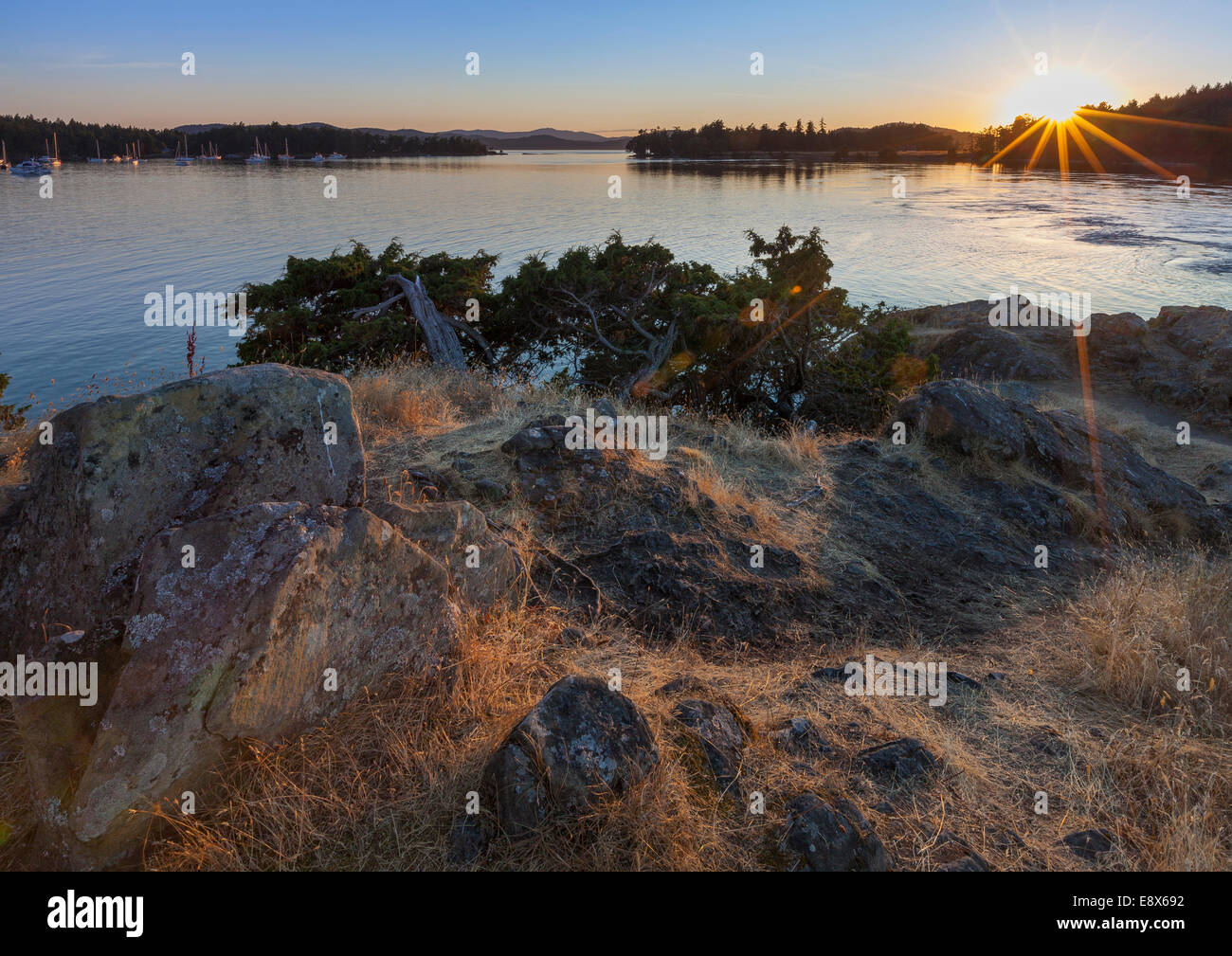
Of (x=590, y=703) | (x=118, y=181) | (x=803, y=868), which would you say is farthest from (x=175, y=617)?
(x=118, y=181)

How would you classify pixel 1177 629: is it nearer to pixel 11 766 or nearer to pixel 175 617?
pixel 175 617

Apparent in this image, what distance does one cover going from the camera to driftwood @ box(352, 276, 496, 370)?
15.7 meters

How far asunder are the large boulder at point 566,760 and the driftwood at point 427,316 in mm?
12535

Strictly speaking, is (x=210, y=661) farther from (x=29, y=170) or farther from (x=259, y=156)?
(x=259, y=156)

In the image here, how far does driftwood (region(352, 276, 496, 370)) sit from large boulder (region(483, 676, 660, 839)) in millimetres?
12535

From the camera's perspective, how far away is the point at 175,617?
3078mm

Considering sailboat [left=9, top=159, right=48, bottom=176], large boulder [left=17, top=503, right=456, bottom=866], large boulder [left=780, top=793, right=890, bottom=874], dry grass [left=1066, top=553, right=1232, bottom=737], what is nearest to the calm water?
large boulder [left=17, top=503, right=456, bottom=866]

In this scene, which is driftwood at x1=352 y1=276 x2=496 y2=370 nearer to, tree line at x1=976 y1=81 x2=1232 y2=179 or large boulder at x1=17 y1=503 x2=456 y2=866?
large boulder at x1=17 y1=503 x2=456 y2=866

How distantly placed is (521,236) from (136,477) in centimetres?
3941

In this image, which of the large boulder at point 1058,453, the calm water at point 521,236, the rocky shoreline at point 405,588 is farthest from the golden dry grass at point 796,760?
the calm water at point 521,236

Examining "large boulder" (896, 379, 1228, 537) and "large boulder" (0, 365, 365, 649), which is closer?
"large boulder" (0, 365, 365, 649)

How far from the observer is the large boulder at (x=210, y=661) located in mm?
2902

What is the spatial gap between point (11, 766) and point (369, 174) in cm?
10767

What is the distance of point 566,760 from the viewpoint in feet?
10.8
